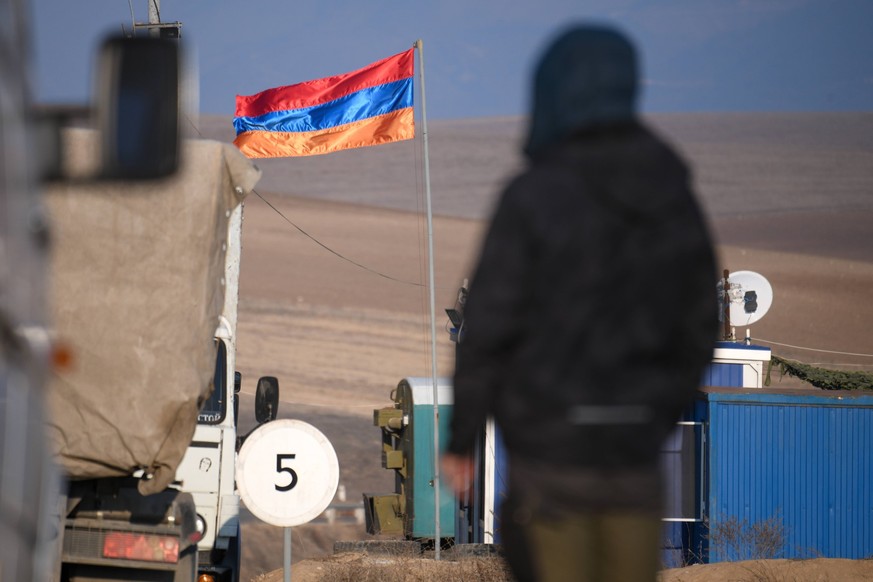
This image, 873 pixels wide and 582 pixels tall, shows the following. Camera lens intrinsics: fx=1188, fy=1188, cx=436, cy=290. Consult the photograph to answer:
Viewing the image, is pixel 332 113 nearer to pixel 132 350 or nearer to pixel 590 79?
pixel 132 350

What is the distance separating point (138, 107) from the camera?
270 cm

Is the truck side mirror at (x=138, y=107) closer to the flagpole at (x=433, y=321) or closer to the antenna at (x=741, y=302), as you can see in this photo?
the flagpole at (x=433, y=321)

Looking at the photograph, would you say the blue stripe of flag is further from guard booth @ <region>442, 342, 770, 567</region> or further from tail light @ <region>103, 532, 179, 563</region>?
tail light @ <region>103, 532, 179, 563</region>

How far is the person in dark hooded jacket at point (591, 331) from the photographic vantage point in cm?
311

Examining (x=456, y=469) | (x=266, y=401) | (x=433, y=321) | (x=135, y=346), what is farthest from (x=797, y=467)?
(x=456, y=469)

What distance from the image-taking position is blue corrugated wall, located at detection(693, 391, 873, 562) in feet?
46.0

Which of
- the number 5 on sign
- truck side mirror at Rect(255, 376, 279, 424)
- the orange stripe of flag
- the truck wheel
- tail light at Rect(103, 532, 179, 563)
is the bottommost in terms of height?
the truck wheel

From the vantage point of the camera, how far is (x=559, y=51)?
3.30 m

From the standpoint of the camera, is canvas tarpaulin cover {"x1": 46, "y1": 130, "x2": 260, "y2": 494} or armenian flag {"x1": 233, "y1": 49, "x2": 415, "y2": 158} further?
armenian flag {"x1": 233, "y1": 49, "x2": 415, "y2": 158}

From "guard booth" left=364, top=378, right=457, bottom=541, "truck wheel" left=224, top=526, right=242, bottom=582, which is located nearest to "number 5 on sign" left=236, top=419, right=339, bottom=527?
"truck wheel" left=224, top=526, right=242, bottom=582

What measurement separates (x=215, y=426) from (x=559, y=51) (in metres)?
8.27

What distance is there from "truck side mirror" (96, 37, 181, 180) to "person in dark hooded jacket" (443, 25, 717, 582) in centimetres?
93

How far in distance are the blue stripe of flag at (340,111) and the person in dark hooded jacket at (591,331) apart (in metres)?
16.0

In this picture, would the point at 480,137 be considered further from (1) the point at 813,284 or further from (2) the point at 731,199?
(1) the point at 813,284
